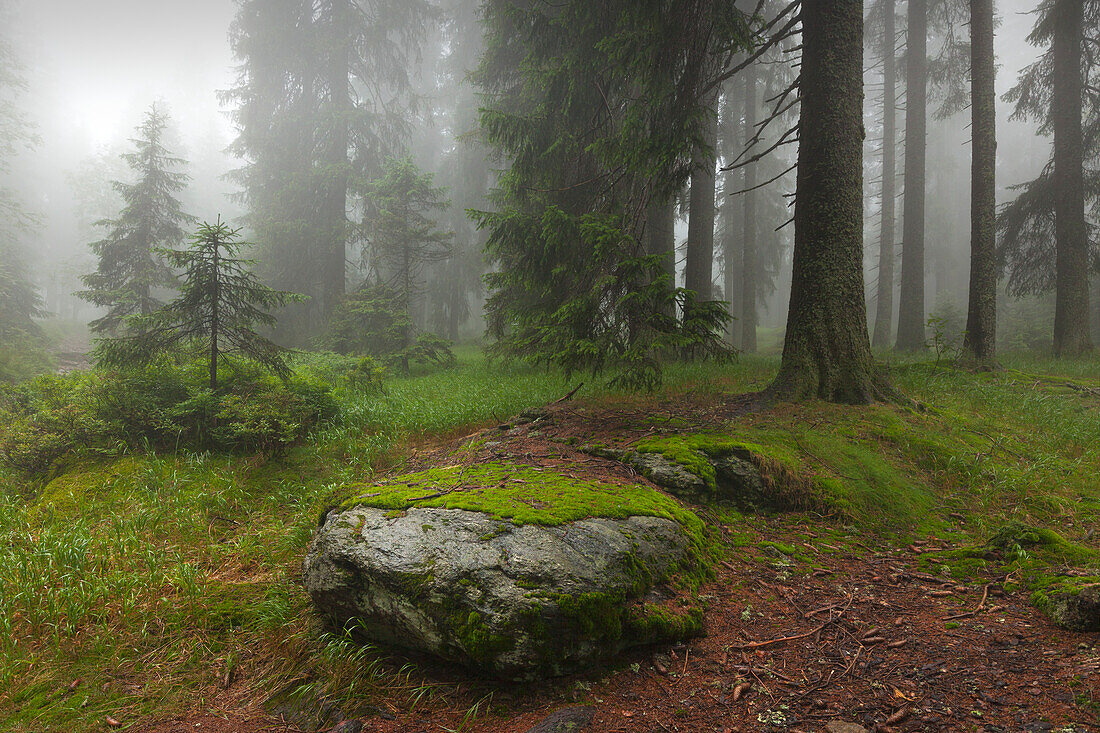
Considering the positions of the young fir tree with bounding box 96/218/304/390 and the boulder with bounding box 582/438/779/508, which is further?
the young fir tree with bounding box 96/218/304/390

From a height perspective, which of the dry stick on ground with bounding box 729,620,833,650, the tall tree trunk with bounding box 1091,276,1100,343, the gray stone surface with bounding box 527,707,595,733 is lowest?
the gray stone surface with bounding box 527,707,595,733

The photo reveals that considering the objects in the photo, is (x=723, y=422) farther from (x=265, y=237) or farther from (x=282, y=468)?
(x=265, y=237)

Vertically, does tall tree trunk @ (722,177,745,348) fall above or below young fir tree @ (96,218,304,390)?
above

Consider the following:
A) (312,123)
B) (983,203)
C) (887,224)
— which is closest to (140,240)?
(312,123)

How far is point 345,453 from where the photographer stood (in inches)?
225

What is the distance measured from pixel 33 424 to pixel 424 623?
597cm

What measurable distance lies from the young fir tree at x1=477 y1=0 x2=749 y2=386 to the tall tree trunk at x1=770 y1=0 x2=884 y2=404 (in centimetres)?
101

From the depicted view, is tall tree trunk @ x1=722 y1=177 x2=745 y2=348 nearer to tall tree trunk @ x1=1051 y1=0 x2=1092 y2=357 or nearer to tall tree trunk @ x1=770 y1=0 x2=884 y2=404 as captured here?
tall tree trunk @ x1=1051 y1=0 x2=1092 y2=357

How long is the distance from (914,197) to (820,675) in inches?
648

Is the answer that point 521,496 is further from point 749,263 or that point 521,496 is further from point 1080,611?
point 749,263

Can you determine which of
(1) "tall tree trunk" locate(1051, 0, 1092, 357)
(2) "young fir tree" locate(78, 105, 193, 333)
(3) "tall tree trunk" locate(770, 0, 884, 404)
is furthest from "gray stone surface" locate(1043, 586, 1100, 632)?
(2) "young fir tree" locate(78, 105, 193, 333)

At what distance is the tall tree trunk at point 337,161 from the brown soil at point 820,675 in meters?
16.5

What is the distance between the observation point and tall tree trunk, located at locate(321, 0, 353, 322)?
1702cm

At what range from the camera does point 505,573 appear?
235cm
